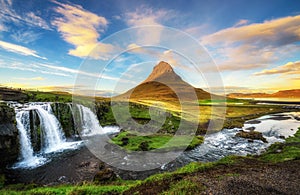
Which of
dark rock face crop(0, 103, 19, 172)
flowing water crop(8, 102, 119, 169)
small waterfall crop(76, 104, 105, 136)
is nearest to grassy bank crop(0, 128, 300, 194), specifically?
dark rock face crop(0, 103, 19, 172)

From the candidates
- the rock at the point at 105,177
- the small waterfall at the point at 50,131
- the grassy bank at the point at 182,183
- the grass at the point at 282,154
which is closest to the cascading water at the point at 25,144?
the small waterfall at the point at 50,131

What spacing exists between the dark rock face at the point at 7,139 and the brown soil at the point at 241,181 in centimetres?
2009

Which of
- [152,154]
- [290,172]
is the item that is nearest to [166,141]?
[152,154]

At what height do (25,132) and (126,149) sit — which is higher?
(25,132)

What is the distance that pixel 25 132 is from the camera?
30.3 m

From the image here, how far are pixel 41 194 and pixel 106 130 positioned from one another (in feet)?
111

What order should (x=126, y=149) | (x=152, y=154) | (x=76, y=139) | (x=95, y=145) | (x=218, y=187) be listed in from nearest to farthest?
(x=218, y=187) < (x=152, y=154) < (x=126, y=149) < (x=95, y=145) < (x=76, y=139)

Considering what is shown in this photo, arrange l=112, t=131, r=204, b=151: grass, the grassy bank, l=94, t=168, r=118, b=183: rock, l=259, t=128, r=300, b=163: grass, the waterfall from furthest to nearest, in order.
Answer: l=112, t=131, r=204, b=151: grass, the waterfall, l=259, t=128, r=300, b=163: grass, l=94, t=168, r=118, b=183: rock, the grassy bank

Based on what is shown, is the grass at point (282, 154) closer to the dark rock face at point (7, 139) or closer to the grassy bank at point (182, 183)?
the grassy bank at point (182, 183)

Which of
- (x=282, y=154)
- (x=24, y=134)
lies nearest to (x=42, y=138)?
(x=24, y=134)

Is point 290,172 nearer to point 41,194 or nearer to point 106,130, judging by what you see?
point 41,194

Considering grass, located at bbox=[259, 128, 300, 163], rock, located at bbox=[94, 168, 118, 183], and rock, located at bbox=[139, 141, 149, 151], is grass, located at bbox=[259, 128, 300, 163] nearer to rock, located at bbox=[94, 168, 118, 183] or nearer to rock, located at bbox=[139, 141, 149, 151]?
rock, located at bbox=[139, 141, 149, 151]

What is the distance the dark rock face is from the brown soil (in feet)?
65.9

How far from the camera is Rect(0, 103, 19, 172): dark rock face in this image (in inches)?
969
